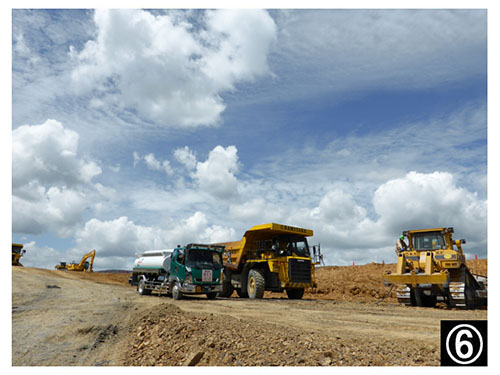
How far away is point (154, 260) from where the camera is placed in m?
22.3

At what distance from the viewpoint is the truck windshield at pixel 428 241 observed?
17000mm

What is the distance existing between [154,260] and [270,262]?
6842 millimetres

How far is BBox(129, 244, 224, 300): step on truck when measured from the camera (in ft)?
62.2

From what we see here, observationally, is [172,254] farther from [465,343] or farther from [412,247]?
[465,343]

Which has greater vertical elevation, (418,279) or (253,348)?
(253,348)

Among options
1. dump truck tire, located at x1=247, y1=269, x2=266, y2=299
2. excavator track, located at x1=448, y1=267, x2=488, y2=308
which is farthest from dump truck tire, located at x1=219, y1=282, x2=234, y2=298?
excavator track, located at x1=448, y1=267, x2=488, y2=308

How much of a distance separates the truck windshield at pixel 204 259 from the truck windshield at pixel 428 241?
31.2 feet

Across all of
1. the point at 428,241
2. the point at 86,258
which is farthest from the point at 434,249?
the point at 86,258

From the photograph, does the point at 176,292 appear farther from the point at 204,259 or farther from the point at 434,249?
the point at 434,249

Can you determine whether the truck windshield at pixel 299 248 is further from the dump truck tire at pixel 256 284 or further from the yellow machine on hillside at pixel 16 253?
the yellow machine on hillside at pixel 16 253

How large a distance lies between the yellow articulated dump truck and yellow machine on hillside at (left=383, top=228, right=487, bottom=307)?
487 cm

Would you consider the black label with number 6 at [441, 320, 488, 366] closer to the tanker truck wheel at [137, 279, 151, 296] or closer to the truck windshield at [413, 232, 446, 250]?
the truck windshield at [413, 232, 446, 250]

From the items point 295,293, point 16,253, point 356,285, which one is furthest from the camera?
point 16,253

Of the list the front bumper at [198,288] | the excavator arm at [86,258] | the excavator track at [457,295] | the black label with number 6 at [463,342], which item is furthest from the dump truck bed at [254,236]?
the excavator arm at [86,258]
